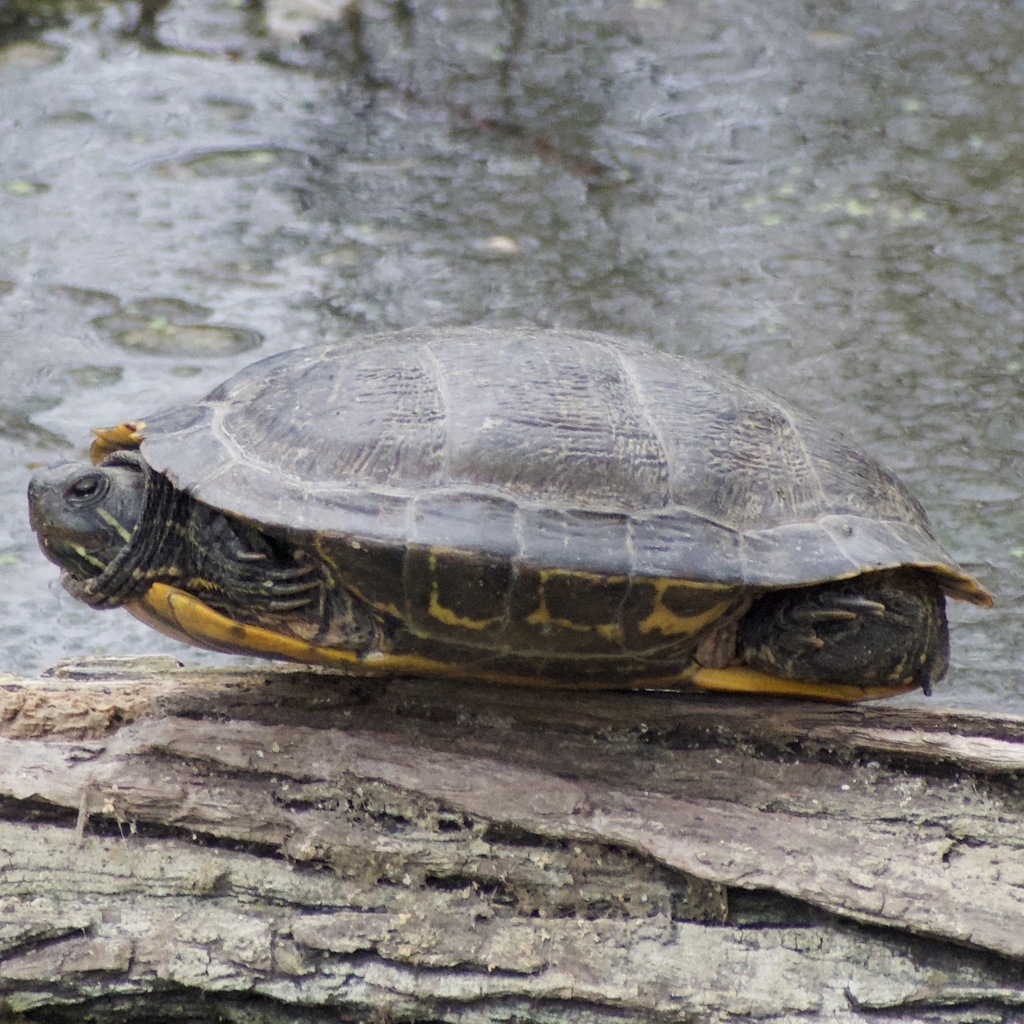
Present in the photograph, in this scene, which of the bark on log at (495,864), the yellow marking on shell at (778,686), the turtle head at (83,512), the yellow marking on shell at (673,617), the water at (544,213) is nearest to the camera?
the bark on log at (495,864)

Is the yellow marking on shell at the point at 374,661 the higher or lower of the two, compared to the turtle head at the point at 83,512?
lower

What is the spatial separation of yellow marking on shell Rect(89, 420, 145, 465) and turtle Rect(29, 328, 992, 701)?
0.04 feet

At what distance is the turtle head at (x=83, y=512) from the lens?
7.84 ft

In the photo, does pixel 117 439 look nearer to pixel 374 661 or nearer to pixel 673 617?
pixel 374 661

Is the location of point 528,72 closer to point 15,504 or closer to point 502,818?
point 15,504

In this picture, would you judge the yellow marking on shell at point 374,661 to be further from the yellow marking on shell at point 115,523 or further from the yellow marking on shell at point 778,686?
the yellow marking on shell at point 115,523

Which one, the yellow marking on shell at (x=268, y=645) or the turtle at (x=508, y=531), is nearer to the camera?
the turtle at (x=508, y=531)

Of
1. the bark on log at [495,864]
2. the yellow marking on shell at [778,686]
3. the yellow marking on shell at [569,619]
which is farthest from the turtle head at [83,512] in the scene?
the yellow marking on shell at [778,686]

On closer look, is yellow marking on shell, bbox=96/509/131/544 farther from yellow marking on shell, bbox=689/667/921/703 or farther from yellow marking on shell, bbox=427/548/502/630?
yellow marking on shell, bbox=689/667/921/703

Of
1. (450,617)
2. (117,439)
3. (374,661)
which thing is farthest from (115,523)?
(450,617)

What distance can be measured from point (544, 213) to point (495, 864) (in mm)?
4668

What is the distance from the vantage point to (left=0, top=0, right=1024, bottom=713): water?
4695 millimetres

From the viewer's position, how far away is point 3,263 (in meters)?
5.84

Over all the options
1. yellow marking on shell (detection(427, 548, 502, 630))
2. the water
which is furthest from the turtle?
the water
